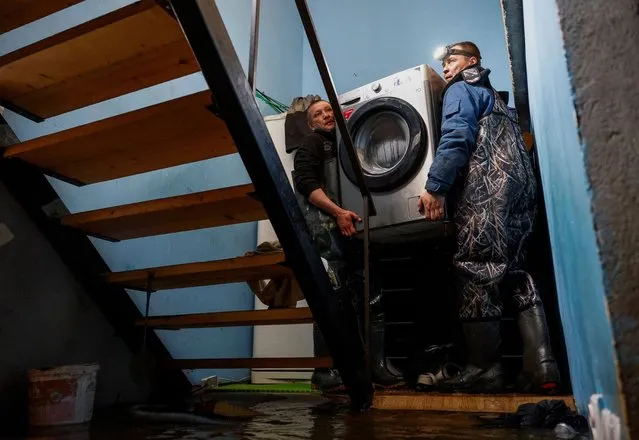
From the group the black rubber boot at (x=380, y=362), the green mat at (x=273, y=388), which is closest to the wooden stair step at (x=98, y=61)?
the black rubber boot at (x=380, y=362)

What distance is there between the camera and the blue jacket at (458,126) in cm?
215

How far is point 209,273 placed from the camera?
206cm

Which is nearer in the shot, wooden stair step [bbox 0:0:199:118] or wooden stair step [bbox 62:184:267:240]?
wooden stair step [bbox 0:0:199:118]

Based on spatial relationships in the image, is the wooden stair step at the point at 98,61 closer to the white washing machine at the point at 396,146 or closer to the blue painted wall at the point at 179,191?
the blue painted wall at the point at 179,191

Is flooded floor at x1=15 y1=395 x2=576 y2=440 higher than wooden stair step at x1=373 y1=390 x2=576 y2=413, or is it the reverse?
wooden stair step at x1=373 y1=390 x2=576 y2=413

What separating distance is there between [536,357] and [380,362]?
791 millimetres

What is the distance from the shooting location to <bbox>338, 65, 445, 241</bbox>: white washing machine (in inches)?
106

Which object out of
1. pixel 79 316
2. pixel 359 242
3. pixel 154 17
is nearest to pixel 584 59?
pixel 154 17

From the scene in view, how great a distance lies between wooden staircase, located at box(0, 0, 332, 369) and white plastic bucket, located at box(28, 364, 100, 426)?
1.60 ft

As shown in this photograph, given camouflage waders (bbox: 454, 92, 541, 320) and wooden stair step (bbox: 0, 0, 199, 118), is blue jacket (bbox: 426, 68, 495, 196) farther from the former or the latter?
wooden stair step (bbox: 0, 0, 199, 118)

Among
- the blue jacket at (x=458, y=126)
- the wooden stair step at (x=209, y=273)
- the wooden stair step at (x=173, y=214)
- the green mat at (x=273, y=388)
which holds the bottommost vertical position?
the green mat at (x=273, y=388)

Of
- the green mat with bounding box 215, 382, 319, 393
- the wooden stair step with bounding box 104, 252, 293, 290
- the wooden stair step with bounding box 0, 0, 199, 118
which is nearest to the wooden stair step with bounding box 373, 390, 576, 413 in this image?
the wooden stair step with bounding box 104, 252, 293, 290

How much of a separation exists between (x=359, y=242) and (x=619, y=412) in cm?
217

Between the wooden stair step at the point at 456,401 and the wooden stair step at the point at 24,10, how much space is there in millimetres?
1934
